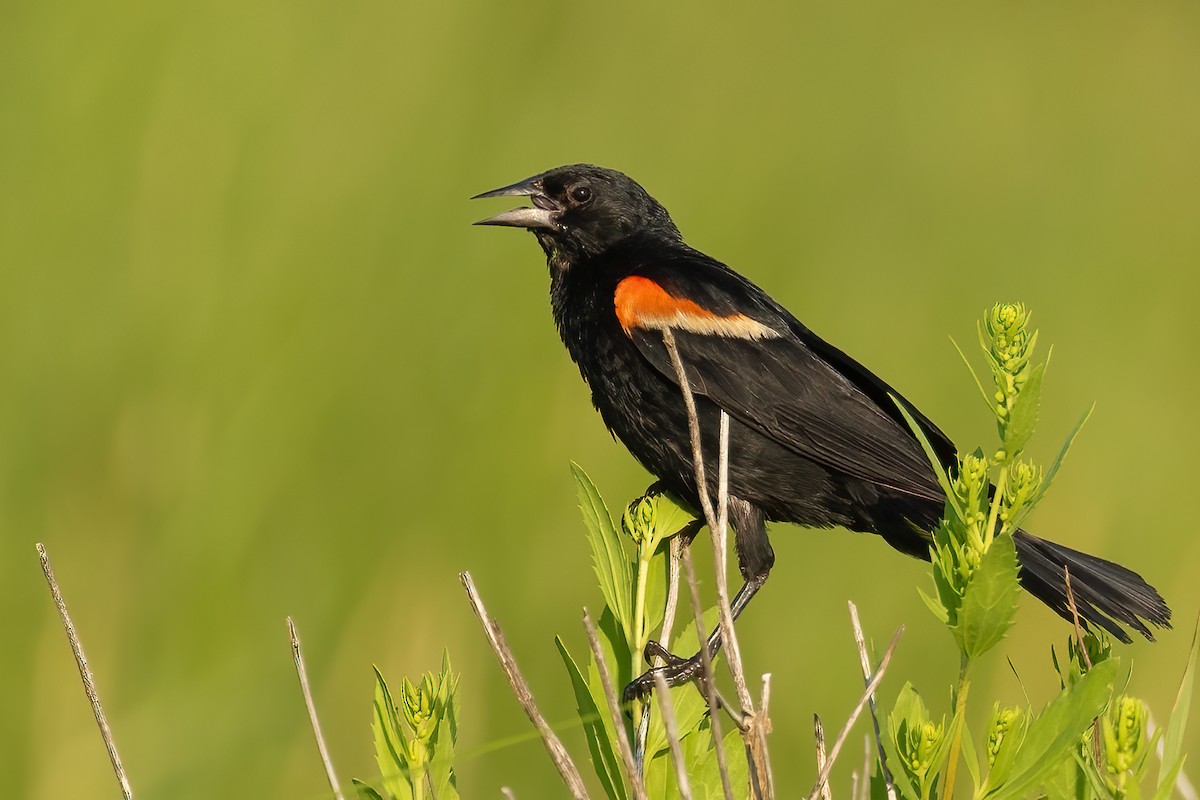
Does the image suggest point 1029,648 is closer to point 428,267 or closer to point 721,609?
point 428,267

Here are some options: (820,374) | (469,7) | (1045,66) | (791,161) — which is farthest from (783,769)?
(1045,66)

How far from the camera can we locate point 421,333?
3834 millimetres

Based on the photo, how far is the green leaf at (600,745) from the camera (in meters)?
1.68

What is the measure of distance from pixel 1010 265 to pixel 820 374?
68.3 inches

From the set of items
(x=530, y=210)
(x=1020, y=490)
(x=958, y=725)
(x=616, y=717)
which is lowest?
(x=958, y=725)

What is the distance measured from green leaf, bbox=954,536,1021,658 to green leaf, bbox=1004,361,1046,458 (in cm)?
10

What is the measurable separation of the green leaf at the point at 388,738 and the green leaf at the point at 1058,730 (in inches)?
25.5

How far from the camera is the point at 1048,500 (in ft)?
13.4

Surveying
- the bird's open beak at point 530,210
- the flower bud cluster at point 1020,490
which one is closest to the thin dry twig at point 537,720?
the flower bud cluster at point 1020,490

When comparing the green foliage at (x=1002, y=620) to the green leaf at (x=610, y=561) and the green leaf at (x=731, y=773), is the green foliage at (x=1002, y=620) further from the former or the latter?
the green leaf at (x=610, y=561)

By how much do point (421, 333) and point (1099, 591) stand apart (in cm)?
207

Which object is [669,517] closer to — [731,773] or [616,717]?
[731,773]

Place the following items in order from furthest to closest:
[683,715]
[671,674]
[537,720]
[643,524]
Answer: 1. [671,674]
2. [643,524]
3. [683,715]
4. [537,720]

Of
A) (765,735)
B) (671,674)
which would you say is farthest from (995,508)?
(671,674)
